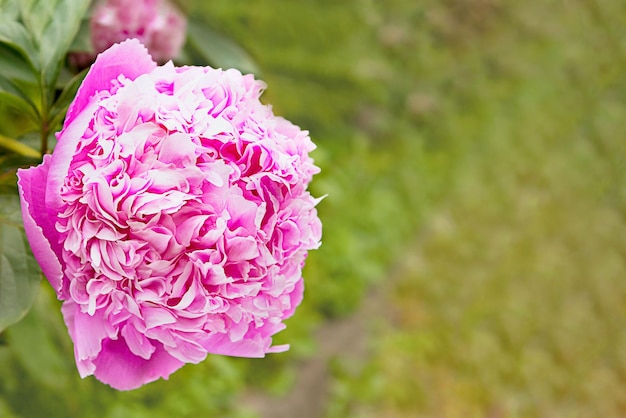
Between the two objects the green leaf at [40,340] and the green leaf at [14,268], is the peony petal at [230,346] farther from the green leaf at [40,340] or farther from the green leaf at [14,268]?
the green leaf at [40,340]

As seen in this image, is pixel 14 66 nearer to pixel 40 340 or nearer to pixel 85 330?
pixel 85 330

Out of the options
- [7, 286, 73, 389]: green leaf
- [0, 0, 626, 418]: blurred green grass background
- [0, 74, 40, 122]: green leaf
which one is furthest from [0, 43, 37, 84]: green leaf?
[0, 0, 626, 418]: blurred green grass background

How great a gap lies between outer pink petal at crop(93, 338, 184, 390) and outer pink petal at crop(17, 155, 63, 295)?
51 mm

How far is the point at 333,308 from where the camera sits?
7.28ft

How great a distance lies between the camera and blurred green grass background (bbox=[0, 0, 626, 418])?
219 cm

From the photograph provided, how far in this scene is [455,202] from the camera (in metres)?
2.67

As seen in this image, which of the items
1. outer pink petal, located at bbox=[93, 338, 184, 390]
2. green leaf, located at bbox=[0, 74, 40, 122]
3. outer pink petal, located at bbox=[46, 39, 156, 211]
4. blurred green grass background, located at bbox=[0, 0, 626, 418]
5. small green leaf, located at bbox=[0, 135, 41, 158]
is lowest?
blurred green grass background, located at bbox=[0, 0, 626, 418]

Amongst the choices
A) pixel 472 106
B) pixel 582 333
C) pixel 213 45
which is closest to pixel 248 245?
pixel 213 45

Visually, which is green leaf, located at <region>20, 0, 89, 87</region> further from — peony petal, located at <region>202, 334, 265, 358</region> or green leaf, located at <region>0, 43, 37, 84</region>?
peony petal, located at <region>202, 334, 265, 358</region>

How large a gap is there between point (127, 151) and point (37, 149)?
7.1 inches

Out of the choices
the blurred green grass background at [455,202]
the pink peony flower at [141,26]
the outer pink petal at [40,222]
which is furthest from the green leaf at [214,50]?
the blurred green grass background at [455,202]

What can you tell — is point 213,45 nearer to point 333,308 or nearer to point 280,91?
point 333,308

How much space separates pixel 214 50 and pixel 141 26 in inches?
6.8

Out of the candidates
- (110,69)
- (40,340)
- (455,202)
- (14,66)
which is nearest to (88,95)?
(110,69)
